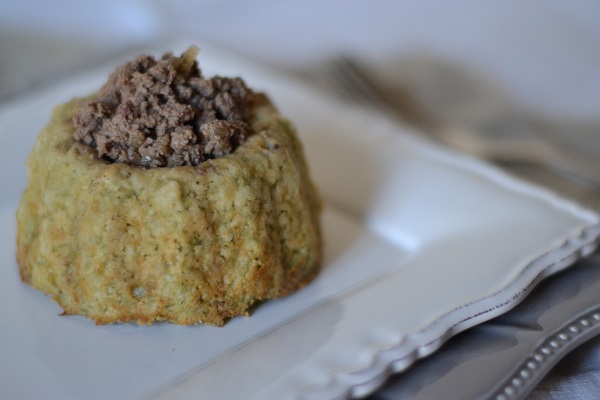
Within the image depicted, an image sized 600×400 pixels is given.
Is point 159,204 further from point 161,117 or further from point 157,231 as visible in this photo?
point 161,117

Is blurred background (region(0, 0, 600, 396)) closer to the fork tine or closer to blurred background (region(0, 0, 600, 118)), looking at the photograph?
blurred background (region(0, 0, 600, 118))

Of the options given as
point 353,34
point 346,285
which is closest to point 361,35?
point 353,34

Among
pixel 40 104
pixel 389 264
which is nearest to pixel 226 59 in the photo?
pixel 40 104

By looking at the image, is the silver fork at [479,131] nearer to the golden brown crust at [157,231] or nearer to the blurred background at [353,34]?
the blurred background at [353,34]

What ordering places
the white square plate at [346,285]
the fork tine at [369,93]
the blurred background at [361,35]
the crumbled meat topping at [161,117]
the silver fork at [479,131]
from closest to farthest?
1. the white square plate at [346,285]
2. the crumbled meat topping at [161,117]
3. the silver fork at [479,131]
4. the fork tine at [369,93]
5. the blurred background at [361,35]

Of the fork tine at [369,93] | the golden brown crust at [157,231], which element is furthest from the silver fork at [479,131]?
the golden brown crust at [157,231]

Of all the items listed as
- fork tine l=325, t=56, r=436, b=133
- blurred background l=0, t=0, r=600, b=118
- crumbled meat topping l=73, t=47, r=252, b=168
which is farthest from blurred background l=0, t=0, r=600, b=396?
crumbled meat topping l=73, t=47, r=252, b=168

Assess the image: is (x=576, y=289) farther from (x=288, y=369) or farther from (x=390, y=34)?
(x=390, y=34)
